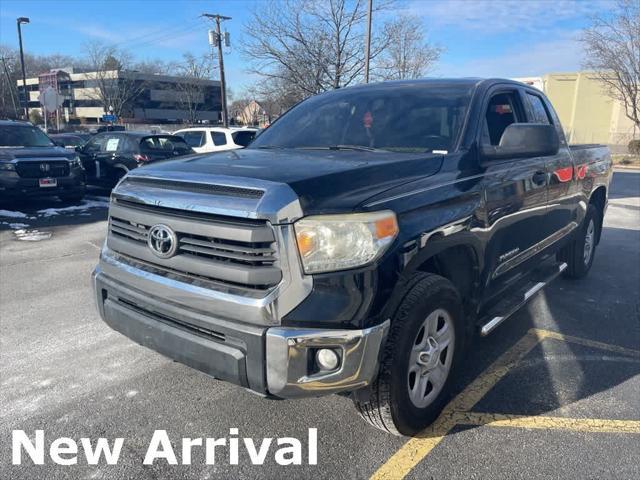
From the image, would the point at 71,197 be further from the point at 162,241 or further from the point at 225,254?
the point at 225,254

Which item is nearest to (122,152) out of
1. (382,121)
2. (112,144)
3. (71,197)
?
(112,144)

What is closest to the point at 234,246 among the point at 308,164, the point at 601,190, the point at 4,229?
the point at 308,164

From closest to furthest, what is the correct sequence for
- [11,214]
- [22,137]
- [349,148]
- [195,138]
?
1. [349,148]
2. [11,214]
3. [22,137]
4. [195,138]

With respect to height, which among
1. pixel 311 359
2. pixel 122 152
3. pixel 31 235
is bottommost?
pixel 31 235

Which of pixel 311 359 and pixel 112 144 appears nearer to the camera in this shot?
pixel 311 359

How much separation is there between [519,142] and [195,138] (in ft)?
42.6

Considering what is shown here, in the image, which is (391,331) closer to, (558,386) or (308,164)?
(308,164)

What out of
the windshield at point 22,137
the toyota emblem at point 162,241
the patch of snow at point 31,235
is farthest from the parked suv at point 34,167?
the toyota emblem at point 162,241

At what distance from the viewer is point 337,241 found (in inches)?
90.2

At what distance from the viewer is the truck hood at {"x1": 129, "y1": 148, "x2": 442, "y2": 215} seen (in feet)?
7.72

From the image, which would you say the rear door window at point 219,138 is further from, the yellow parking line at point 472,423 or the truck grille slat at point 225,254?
the truck grille slat at point 225,254

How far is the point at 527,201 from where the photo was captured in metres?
3.74

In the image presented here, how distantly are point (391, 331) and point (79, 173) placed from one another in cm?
A: 956

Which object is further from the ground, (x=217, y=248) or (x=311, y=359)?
(x=217, y=248)
